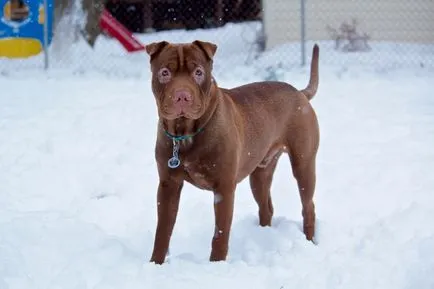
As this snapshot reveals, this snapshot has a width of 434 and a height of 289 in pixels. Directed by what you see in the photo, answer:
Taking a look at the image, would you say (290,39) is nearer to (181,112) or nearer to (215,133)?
(215,133)

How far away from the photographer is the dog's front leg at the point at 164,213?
13.8ft

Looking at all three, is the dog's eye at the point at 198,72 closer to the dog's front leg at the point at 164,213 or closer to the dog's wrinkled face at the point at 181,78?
the dog's wrinkled face at the point at 181,78

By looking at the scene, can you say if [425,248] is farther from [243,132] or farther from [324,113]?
[324,113]

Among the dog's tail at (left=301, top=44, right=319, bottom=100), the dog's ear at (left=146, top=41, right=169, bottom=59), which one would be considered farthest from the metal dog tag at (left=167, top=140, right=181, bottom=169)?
the dog's tail at (left=301, top=44, right=319, bottom=100)

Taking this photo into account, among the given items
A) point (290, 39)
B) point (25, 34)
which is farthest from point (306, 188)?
point (25, 34)

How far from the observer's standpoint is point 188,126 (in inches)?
157

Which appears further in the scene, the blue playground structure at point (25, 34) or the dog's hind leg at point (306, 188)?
the blue playground structure at point (25, 34)

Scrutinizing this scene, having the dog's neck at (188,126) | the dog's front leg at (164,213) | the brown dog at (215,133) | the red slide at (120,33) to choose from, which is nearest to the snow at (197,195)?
the dog's front leg at (164,213)

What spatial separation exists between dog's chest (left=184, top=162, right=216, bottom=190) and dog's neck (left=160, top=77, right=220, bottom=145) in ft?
0.41

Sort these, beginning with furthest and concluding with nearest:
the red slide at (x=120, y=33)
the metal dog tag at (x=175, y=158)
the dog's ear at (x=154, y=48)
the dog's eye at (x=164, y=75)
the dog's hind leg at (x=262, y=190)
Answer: the red slide at (x=120, y=33), the dog's hind leg at (x=262, y=190), the metal dog tag at (x=175, y=158), the dog's ear at (x=154, y=48), the dog's eye at (x=164, y=75)

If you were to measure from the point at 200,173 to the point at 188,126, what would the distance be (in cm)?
26

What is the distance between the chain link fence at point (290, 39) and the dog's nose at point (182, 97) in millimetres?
7473

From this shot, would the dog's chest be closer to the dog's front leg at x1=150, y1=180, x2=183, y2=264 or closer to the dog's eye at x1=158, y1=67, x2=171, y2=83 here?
the dog's front leg at x1=150, y1=180, x2=183, y2=264

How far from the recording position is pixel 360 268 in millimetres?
3912
